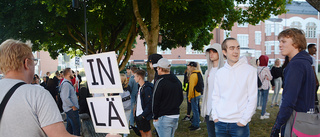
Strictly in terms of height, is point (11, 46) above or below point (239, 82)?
above

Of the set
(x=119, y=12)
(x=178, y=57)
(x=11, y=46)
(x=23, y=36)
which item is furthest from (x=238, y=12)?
(x=178, y=57)

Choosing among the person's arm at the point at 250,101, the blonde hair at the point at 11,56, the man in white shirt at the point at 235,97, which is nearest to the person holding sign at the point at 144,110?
the man in white shirt at the point at 235,97

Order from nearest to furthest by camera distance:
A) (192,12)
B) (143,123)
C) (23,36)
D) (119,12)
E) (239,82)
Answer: (239,82)
(143,123)
(192,12)
(23,36)
(119,12)

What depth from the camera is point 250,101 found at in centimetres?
333

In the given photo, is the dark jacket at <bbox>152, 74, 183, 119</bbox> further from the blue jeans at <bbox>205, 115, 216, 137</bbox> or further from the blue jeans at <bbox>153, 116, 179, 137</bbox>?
the blue jeans at <bbox>205, 115, 216, 137</bbox>

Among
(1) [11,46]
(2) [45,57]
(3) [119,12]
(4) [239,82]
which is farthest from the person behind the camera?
(2) [45,57]

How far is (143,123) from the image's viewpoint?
5.09m

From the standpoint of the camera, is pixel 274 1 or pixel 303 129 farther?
pixel 274 1

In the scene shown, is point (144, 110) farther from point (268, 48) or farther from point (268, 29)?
point (268, 48)

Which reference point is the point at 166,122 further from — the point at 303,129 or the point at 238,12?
the point at 238,12

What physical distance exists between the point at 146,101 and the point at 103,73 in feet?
8.33

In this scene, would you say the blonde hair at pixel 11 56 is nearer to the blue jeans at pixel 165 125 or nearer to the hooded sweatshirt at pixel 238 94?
the hooded sweatshirt at pixel 238 94

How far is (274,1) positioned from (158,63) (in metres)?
10.6

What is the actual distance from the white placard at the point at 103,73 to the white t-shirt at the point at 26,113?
1.99 feet
